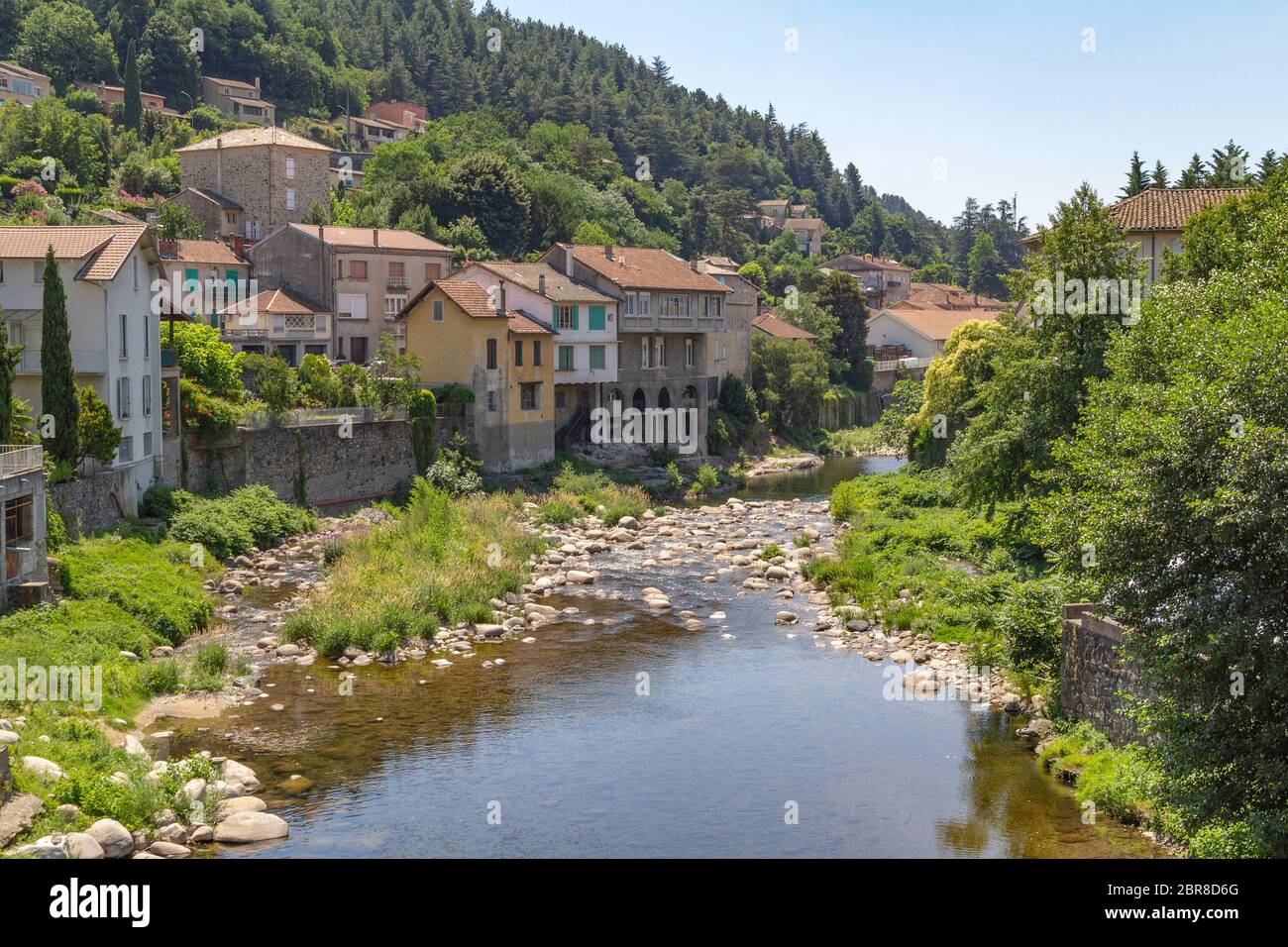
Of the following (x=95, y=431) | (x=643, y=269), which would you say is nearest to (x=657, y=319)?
(x=643, y=269)

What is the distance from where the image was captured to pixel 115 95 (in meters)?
114

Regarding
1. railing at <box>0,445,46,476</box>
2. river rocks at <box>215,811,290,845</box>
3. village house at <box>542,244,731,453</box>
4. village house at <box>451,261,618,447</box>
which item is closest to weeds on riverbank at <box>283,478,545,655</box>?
railing at <box>0,445,46,476</box>

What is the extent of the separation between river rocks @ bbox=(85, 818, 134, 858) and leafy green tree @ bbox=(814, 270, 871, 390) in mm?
74069

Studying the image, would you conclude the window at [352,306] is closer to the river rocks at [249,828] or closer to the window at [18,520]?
the window at [18,520]

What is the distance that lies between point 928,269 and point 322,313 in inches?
4078

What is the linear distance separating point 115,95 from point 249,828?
109599 millimetres

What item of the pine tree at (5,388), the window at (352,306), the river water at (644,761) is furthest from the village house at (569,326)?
the river water at (644,761)

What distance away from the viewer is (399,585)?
32188 millimetres

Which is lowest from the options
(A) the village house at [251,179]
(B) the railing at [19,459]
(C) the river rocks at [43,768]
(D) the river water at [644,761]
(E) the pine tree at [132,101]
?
(D) the river water at [644,761]

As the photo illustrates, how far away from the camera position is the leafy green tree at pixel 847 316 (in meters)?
88.5

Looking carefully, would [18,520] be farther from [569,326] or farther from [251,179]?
[251,179]

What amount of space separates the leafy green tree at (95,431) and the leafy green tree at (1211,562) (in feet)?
79.9

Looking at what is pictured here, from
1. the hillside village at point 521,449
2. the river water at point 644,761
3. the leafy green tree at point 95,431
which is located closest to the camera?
the hillside village at point 521,449
